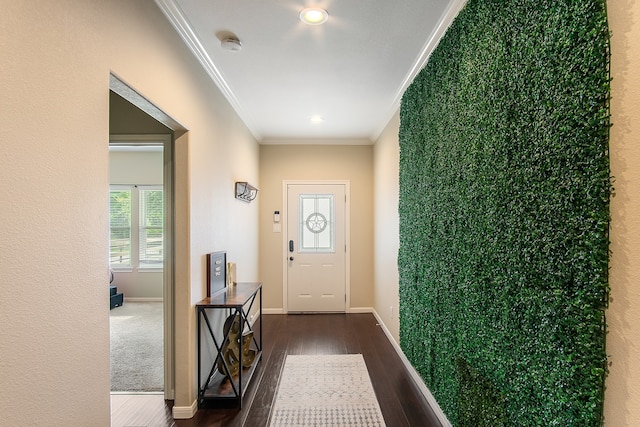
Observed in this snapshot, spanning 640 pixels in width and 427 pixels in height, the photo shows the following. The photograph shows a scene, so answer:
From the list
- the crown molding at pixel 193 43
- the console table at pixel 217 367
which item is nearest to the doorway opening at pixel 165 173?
the console table at pixel 217 367

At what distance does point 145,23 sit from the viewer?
1.80 meters

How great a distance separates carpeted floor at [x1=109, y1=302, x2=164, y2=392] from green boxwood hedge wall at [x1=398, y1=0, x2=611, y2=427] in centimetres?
234

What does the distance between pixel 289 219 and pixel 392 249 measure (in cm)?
192

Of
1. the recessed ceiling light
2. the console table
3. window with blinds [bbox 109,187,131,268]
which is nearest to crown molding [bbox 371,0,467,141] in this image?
the recessed ceiling light

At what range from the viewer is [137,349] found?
369 centimetres

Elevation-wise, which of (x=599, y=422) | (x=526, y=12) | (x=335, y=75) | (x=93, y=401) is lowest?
(x=93, y=401)

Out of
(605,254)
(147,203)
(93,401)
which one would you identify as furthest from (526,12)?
(147,203)

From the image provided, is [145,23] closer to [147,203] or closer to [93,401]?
[93,401]

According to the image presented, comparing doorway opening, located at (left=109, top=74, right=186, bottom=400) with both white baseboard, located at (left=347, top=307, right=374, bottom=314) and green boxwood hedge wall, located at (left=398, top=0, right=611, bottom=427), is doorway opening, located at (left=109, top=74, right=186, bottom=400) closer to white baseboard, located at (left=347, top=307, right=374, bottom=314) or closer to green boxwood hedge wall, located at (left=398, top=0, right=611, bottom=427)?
green boxwood hedge wall, located at (left=398, top=0, right=611, bottom=427)

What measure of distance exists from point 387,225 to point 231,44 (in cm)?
259

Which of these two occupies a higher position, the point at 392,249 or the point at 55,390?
the point at 392,249

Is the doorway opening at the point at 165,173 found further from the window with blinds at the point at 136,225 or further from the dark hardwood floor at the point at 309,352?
the window with blinds at the point at 136,225

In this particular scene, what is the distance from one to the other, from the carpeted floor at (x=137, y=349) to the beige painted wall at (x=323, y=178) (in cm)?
169

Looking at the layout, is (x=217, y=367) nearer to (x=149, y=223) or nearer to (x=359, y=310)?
(x=359, y=310)
